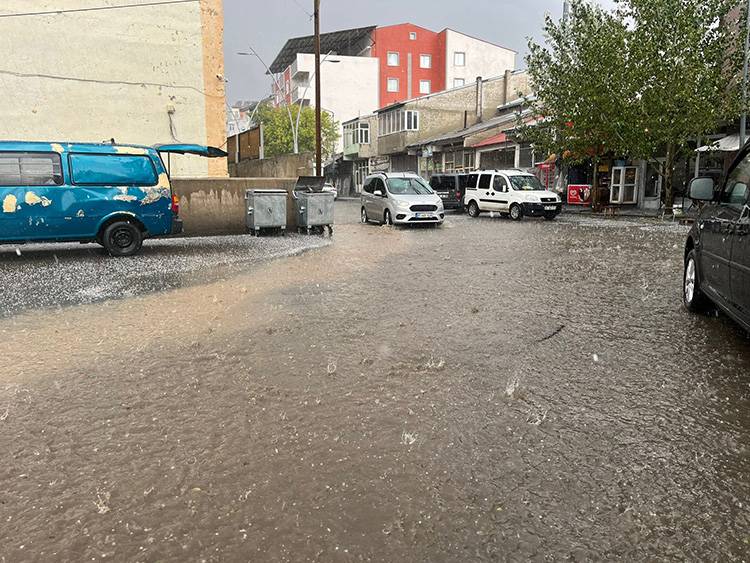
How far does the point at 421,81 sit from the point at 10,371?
71903 millimetres

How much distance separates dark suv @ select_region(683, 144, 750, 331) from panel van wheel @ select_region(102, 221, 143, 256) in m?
9.49

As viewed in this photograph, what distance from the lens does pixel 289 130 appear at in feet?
215

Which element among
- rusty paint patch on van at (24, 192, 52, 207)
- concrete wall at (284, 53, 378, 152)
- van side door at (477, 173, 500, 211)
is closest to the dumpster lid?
rusty paint patch on van at (24, 192, 52, 207)

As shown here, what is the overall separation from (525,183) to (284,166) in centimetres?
989

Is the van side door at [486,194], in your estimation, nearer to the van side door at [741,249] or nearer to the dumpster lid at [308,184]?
the dumpster lid at [308,184]

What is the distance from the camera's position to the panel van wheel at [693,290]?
256 inches

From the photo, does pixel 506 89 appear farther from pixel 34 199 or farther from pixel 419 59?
pixel 34 199

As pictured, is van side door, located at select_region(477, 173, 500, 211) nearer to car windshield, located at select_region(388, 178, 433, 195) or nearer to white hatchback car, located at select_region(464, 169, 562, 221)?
white hatchback car, located at select_region(464, 169, 562, 221)

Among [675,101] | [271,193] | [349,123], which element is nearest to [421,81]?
[349,123]

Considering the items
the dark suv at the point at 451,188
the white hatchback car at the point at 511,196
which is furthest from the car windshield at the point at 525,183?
the dark suv at the point at 451,188

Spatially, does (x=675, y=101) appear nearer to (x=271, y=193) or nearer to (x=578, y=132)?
(x=578, y=132)

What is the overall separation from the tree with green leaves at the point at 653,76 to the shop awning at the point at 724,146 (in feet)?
2.03

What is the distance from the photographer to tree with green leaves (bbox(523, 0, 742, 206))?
2259 cm

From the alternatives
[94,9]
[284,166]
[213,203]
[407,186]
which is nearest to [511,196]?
[407,186]
